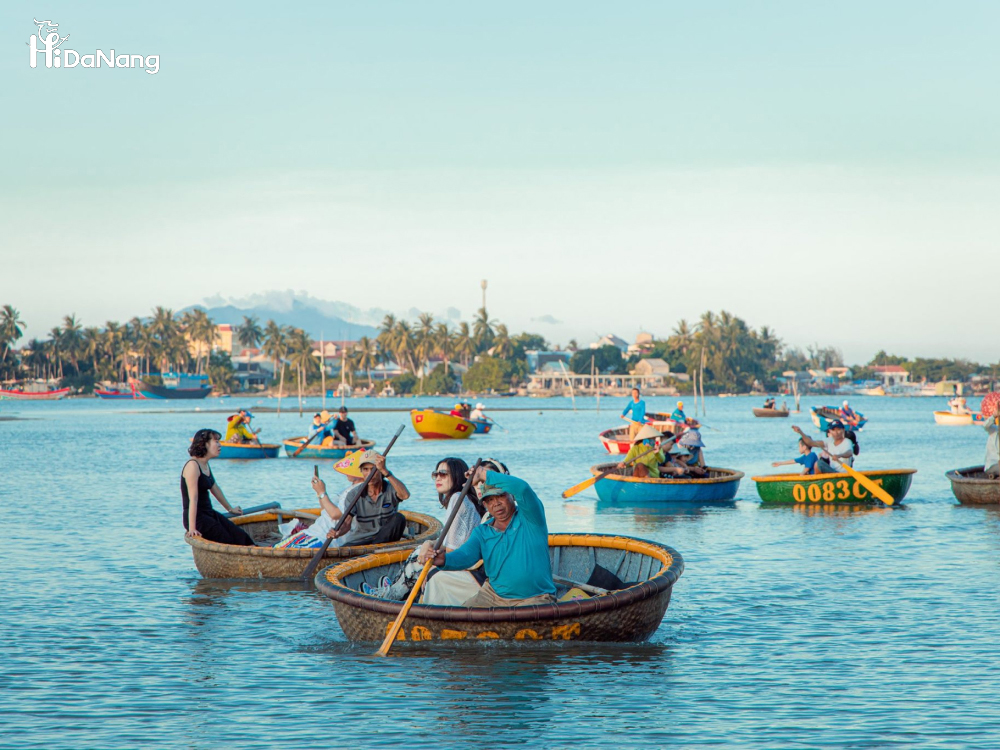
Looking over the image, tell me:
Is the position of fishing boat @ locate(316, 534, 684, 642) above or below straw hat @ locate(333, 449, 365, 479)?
below

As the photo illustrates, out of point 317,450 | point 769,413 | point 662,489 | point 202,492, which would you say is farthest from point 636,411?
point 769,413

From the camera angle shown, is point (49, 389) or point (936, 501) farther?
point (49, 389)

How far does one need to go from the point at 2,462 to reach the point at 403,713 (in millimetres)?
38010

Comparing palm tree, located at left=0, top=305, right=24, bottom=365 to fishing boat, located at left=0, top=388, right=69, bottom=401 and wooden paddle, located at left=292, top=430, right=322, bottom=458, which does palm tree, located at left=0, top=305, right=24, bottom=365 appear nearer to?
fishing boat, located at left=0, top=388, right=69, bottom=401

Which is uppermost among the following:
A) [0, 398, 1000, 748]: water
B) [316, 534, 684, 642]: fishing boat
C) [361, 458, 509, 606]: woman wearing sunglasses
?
[361, 458, 509, 606]: woman wearing sunglasses

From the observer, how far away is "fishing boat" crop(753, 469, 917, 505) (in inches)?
867

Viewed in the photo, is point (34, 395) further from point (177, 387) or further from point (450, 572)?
point (450, 572)

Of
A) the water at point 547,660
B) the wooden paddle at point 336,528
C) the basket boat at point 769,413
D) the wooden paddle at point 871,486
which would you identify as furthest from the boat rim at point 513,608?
the basket boat at point 769,413

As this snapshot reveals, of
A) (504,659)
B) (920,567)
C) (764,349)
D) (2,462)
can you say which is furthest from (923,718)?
(764,349)

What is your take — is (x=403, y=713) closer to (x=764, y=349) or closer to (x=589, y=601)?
(x=589, y=601)

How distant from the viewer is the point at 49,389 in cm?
16012

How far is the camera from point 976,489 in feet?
71.2

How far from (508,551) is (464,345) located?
165762 millimetres

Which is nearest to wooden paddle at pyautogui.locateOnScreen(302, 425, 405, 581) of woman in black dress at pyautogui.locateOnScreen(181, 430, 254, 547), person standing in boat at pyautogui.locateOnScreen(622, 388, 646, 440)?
woman in black dress at pyautogui.locateOnScreen(181, 430, 254, 547)
